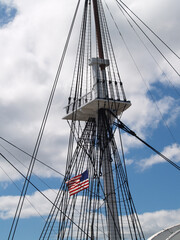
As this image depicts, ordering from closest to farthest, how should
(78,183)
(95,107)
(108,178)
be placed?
(78,183) < (108,178) < (95,107)

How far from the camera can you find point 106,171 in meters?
20.1

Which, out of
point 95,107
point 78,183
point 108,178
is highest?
point 95,107

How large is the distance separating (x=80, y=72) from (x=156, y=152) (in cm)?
755

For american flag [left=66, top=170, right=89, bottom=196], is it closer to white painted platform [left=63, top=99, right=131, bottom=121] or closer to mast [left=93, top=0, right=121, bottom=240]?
mast [left=93, top=0, right=121, bottom=240]

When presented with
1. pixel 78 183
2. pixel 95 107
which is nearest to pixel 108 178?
pixel 78 183

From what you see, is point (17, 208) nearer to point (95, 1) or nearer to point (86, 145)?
point (86, 145)

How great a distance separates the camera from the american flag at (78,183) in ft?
60.0

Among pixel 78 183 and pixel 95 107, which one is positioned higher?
pixel 95 107

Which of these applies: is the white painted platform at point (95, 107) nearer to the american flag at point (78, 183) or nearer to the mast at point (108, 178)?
the mast at point (108, 178)

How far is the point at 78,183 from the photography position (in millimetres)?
18578

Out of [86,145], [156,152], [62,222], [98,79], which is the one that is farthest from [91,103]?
[62,222]

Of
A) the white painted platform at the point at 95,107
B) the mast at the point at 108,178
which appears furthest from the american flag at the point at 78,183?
the white painted platform at the point at 95,107

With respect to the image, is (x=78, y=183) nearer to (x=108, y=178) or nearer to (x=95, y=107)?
(x=108, y=178)

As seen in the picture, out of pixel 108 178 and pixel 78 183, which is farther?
pixel 108 178
